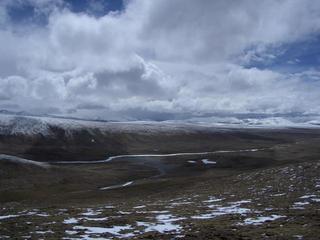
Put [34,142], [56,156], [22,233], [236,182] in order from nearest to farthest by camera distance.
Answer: [22,233] < [236,182] < [56,156] < [34,142]

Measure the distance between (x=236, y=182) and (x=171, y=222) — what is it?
27740 millimetres

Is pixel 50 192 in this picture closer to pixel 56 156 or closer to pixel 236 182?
pixel 236 182

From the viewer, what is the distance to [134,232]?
69.6 ft

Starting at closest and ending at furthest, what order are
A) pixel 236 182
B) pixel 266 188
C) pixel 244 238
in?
pixel 244 238 → pixel 266 188 → pixel 236 182

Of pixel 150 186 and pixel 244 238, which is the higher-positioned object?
pixel 244 238

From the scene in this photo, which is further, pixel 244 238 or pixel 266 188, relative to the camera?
pixel 266 188

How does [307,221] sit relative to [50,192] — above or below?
above

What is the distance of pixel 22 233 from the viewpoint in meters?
21.2

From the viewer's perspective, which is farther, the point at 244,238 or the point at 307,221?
the point at 307,221

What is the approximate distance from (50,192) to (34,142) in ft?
428

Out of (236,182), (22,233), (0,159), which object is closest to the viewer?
(22,233)

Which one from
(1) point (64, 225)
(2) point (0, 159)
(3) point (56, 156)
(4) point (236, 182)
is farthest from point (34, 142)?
(1) point (64, 225)

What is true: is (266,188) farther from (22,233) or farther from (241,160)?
(241,160)

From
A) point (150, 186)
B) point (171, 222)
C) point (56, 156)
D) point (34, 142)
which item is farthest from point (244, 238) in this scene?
point (34, 142)
